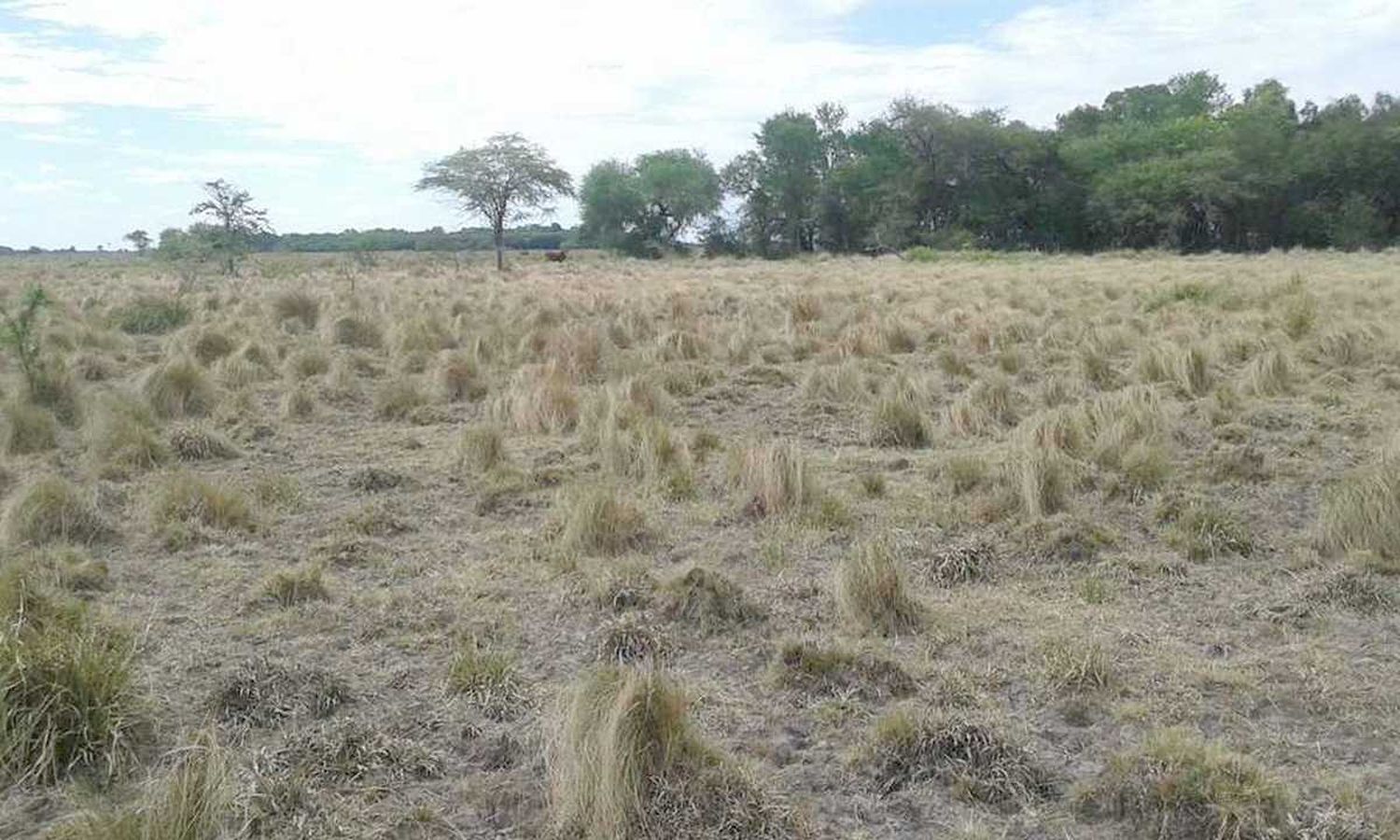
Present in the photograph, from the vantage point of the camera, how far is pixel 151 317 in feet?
48.9

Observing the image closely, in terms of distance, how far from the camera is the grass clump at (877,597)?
165 inches

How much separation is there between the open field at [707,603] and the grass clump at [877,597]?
0.7 inches

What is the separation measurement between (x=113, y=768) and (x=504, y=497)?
312cm

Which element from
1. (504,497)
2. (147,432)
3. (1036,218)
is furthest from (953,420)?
(1036,218)

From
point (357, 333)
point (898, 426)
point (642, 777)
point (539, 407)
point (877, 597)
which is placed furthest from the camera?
point (357, 333)

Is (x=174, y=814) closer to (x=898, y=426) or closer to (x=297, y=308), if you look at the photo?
(x=898, y=426)

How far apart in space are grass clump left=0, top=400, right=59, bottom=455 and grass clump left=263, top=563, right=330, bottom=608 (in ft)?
12.4

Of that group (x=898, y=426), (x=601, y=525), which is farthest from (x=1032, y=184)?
(x=601, y=525)

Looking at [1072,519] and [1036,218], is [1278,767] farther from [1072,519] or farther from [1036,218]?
[1036,218]

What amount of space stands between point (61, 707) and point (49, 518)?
2.47m

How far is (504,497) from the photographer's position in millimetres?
6172

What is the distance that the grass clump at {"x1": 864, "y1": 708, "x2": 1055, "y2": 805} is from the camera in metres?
→ 3.07

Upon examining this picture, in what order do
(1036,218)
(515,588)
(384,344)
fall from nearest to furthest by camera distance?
(515,588) < (384,344) < (1036,218)

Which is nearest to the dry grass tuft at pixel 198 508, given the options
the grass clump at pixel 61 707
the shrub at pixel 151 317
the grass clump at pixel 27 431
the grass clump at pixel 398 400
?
the grass clump at pixel 61 707
